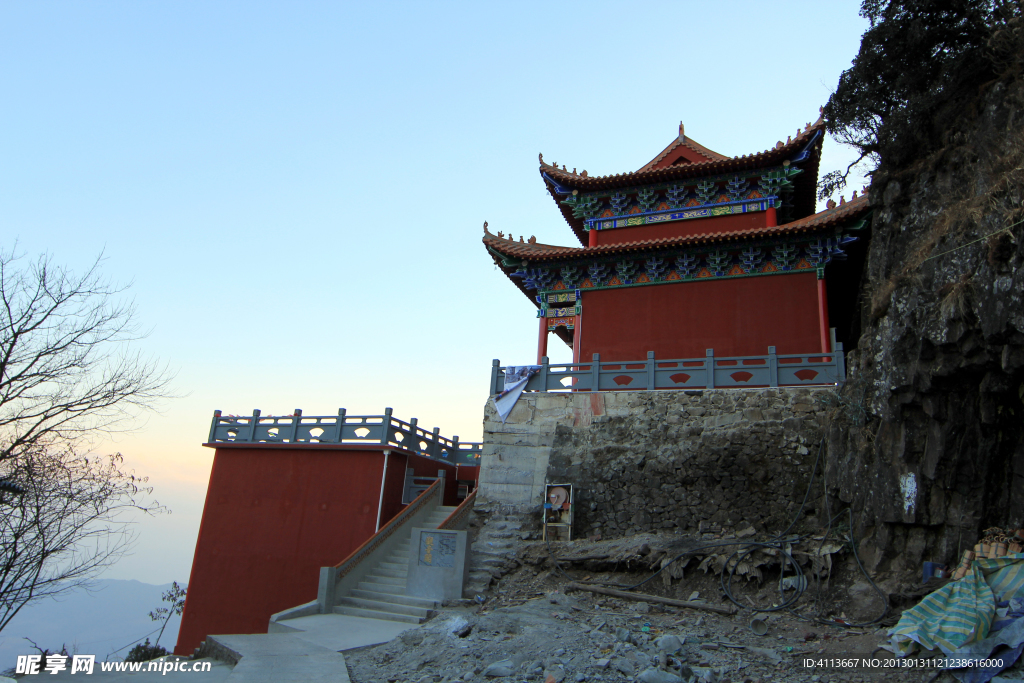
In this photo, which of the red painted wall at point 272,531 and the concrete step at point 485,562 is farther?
the red painted wall at point 272,531

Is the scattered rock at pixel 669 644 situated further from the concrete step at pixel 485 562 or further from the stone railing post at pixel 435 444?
the stone railing post at pixel 435 444

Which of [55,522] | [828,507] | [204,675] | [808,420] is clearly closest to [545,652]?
[204,675]

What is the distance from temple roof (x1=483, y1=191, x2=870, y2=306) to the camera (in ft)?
42.9

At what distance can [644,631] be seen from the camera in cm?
755

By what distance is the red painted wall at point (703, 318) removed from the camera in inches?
531


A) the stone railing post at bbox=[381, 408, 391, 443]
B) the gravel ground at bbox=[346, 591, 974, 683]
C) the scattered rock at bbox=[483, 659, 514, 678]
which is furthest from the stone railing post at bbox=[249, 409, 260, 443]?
the scattered rock at bbox=[483, 659, 514, 678]

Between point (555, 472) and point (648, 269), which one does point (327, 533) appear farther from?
point (648, 269)

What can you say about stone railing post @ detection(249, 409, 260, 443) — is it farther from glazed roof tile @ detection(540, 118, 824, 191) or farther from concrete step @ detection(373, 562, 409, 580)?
glazed roof tile @ detection(540, 118, 824, 191)

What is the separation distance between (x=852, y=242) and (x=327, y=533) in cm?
1300

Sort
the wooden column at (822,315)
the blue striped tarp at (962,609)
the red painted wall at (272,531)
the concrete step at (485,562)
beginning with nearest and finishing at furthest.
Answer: the blue striped tarp at (962,609) < the concrete step at (485,562) < the wooden column at (822,315) < the red painted wall at (272,531)

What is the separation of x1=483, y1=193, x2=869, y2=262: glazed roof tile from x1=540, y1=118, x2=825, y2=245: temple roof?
163cm

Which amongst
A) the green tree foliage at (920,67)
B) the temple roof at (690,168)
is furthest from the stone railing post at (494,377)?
the green tree foliage at (920,67)

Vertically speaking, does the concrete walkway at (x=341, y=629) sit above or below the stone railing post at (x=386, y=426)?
below

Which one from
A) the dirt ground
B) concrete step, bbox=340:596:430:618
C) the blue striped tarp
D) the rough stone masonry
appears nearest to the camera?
the blue striped tarp
